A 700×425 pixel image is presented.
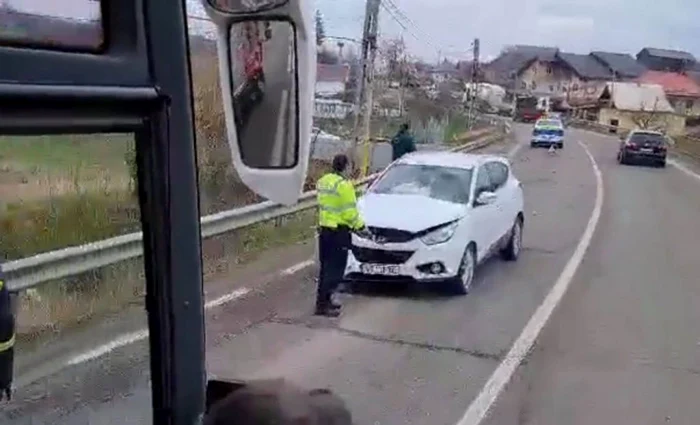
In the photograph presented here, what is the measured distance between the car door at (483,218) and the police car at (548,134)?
43866 mm

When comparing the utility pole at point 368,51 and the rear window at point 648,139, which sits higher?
the utility pole at point 368,51

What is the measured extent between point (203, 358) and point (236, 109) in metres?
0.44

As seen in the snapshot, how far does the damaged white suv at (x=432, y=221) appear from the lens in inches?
484

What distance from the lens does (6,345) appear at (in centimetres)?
172

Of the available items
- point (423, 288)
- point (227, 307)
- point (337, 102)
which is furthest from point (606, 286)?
point (337, 102)

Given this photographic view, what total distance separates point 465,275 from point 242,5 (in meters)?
11.0

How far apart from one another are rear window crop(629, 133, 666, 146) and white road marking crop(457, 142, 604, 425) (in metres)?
30.6

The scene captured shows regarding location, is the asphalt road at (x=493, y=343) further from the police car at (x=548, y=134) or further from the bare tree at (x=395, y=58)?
the police car at (x=548, y=134)

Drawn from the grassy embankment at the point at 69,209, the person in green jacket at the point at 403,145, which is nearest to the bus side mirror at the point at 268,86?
the grassy embankment at the point at 69,209

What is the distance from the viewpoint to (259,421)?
1.84m

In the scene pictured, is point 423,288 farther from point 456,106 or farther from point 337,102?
point 456,106

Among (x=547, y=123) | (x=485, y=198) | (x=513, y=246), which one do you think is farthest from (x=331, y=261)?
(x=547, y=123)

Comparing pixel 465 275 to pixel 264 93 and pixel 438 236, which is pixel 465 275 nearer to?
pixel 438 236

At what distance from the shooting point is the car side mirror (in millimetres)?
13445
